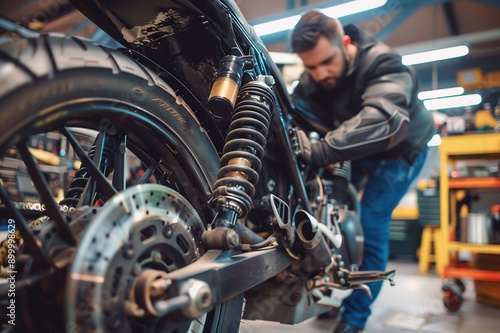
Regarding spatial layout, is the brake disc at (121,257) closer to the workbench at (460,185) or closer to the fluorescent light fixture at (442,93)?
the workbench at (460,185)

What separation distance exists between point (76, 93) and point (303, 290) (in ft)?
2.67

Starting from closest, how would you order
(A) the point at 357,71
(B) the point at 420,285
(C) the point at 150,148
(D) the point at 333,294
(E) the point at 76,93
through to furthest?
(E) the point at 76,93, (C) the point at 150,148, (D) the point at 333,294, (A) the point at 357,71, (B) the point at 420,285

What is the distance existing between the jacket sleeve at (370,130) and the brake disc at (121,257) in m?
0.64

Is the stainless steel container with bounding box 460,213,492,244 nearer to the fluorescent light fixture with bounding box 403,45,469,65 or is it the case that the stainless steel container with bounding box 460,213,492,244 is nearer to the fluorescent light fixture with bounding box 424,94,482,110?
the fluorescent light fixture with bounding box 403,45,469,65

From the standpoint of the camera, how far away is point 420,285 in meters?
2.92

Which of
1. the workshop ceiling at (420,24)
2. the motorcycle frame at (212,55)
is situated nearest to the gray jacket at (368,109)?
the motorcycle frame at (212,55)

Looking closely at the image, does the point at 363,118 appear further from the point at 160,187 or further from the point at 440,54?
the point at 440,54

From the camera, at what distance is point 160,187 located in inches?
26.7

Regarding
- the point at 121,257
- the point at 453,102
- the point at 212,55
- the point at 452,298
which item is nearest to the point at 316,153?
the point at 212,55

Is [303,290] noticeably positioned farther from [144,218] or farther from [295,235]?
[144,218]

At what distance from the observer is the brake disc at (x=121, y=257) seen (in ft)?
1.70

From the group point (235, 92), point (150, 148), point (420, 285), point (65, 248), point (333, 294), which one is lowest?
point (420, 285)

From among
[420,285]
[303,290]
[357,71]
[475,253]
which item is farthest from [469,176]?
[303,290]

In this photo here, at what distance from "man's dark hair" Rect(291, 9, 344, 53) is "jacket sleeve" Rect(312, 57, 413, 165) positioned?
0.93 ft
